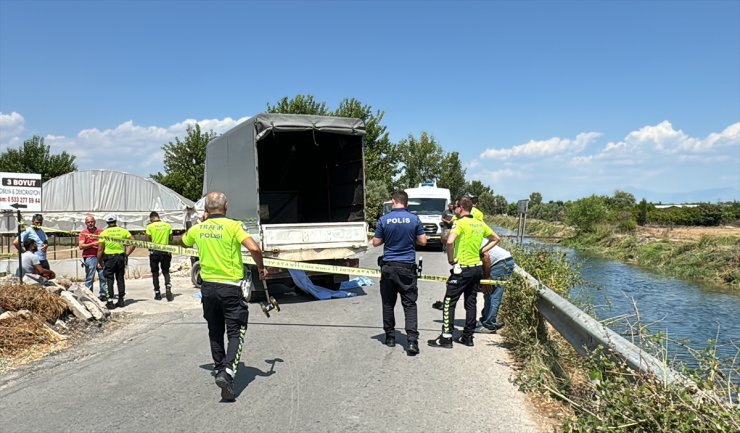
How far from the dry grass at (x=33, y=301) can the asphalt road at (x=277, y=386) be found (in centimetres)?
87

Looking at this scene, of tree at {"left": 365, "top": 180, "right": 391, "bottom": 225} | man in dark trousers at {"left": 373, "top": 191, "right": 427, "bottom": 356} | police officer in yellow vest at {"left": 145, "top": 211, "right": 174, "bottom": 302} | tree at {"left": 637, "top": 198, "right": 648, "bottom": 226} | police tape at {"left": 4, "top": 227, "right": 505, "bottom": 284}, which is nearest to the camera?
man in dark trousers at {"left": 373, "top": 191, "right": 427, "bottom": 356}

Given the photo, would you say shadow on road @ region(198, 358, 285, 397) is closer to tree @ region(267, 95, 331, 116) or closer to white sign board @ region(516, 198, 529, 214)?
white sign board @ region(516, 198, 529, 214)

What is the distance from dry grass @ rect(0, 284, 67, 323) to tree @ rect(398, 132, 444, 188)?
46.6 metres

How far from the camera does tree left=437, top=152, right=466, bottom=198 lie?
56094 millimetres

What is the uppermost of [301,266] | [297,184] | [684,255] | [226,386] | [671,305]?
[297,184]

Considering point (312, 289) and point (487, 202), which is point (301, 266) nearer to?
point (312, 289)

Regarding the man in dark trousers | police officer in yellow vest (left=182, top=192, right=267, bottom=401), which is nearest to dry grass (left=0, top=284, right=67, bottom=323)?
police officer in yellow vest (left=182, top=192, right=267, bottom=401)

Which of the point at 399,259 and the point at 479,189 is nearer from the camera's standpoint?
the point at 399,259

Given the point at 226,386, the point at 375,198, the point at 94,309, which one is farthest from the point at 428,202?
the point at 226,386

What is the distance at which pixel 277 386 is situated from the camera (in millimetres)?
5172

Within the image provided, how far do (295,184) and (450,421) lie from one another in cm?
1072

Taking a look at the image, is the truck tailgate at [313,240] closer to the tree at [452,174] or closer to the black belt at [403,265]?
the black belt at [403,265]

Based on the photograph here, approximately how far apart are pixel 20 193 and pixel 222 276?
650 cm

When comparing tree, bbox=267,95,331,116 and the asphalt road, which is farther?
tree, bbox=267,95,331,116
